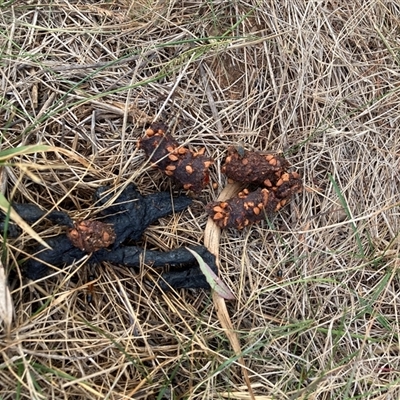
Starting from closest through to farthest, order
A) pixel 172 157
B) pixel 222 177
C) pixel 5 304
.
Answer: pixel 5 304 → pixel 172 157 → pixel 222 177

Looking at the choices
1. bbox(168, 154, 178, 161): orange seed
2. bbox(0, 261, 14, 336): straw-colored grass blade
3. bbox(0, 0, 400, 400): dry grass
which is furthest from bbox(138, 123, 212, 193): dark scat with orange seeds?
bbox(0, 261, 14, 336): straw-colored grass blade

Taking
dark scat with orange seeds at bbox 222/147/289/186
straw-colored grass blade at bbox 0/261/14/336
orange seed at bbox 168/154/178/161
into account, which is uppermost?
orange seed at bbox 168/154/178/161

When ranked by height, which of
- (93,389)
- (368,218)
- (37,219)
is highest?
(37,219)

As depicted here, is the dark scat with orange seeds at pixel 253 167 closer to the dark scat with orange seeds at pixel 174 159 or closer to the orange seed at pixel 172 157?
the dark scat with orange seeds at pixel 174 159

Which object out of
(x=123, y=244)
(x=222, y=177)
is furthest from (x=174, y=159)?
(x=123, y=244)

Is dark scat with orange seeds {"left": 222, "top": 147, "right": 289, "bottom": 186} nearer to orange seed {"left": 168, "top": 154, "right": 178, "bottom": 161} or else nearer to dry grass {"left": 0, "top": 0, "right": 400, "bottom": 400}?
dry grass {"left": 0, "top": 0, "right": 400, "bottom": 400}

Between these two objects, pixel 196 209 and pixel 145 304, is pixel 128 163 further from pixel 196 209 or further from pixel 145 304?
pixel 145 304

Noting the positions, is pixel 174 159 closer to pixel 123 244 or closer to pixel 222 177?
pixel 222 177

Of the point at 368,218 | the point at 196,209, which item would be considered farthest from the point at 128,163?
the point at 368,218

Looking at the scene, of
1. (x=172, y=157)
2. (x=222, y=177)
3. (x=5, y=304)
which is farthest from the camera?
(x=222, y=177)
